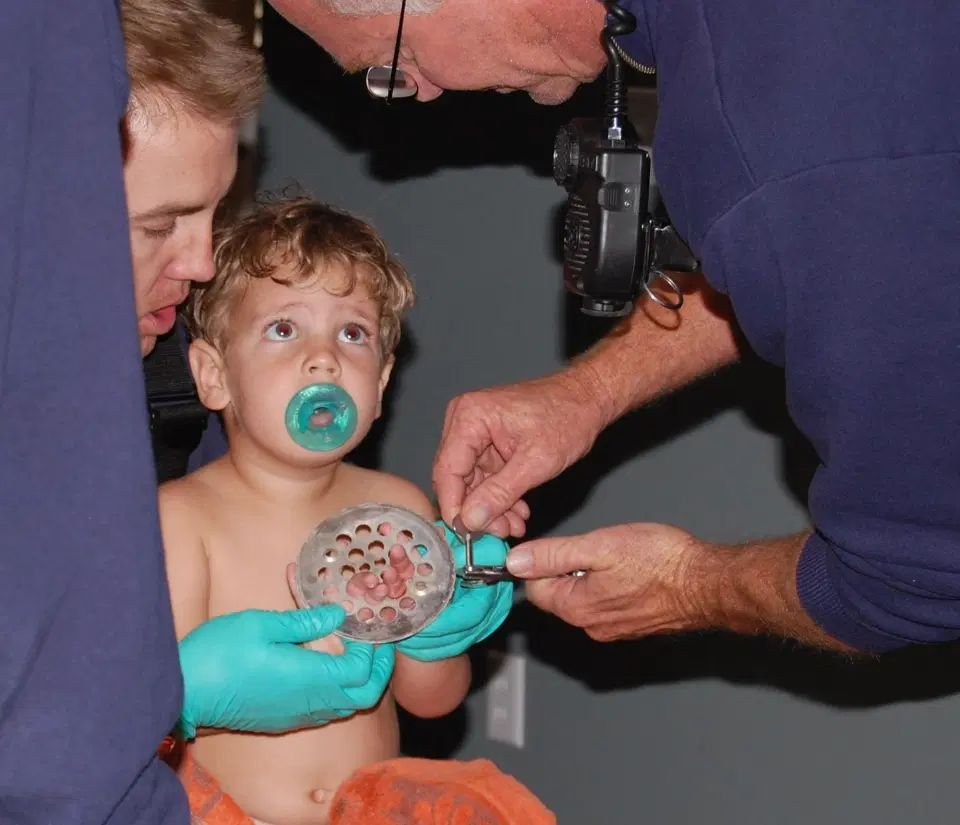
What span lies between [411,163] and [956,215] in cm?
122

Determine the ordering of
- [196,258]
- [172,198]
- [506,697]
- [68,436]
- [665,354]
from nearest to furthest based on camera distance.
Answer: [68,436] < [172,198] < [196,258] < [665,354] < [506,697]

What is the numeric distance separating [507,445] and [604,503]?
0.47 metres

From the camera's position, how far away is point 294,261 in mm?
1402

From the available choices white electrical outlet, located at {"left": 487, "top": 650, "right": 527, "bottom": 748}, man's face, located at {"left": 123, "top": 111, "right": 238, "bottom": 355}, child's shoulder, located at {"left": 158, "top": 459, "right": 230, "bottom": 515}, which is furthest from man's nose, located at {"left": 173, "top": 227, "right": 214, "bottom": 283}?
white electrical outlet, located at {"left": 487, "top": 650, "right": 527, "bottom": 748}

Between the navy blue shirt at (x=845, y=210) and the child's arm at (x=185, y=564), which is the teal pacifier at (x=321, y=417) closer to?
the child's arm at (x=185, y=564)

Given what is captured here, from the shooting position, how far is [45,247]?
68 cm

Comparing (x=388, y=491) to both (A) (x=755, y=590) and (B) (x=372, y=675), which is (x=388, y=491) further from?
(A) (x=755, y=590)

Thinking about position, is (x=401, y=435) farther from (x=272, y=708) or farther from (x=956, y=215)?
(x=956, y=215)

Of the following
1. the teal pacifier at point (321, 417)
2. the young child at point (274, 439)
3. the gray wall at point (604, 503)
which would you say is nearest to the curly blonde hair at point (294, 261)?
the young child at point (274, 439)

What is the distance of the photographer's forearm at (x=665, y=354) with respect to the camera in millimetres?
1652

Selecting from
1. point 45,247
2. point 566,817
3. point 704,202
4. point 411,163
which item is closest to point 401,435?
point 411,163

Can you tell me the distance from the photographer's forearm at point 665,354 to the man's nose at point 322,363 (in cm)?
37

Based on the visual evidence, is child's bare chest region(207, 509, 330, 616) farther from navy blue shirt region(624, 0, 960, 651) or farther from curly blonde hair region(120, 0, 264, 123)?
navy blue shirt region(624, 0, 960, 651)

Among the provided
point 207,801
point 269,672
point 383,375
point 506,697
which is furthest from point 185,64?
point 506,697
